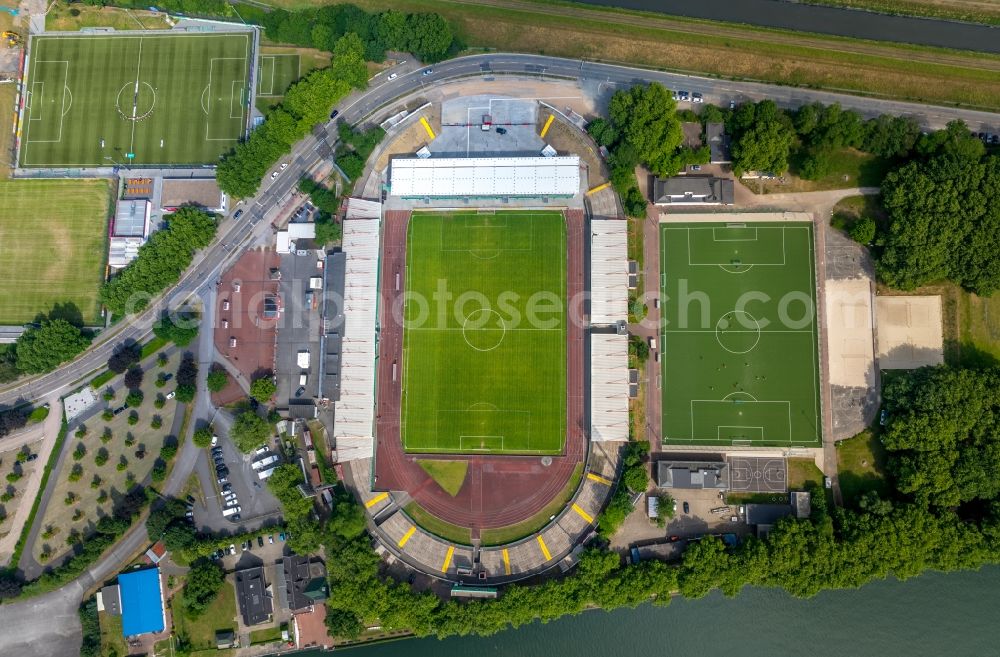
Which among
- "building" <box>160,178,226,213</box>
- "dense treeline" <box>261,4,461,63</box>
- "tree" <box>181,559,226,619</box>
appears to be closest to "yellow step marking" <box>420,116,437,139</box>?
"dense treeline" <box>261,4,461,63</box>

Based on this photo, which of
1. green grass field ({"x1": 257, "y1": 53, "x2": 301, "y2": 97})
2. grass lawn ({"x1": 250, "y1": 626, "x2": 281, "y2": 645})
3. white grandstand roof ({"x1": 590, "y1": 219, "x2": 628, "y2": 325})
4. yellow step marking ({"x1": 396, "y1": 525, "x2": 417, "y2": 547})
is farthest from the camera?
green grass field ({"x1": 257, "y1": 53, "x2": 301, "y2": 97})

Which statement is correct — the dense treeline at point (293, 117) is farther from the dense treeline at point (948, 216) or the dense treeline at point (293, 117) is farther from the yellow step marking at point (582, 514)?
the dense treeline at point (948, 216)

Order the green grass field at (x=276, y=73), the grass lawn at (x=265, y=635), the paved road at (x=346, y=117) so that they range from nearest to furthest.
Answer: the grass lawn at (x=265, y=635), the paved road at (x=346, y=117), the green grass field at (x=276, y=73)

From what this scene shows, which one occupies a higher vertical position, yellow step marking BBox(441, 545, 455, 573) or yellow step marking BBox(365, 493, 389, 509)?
yellow step marking BBox(365, 493, 389, 509)

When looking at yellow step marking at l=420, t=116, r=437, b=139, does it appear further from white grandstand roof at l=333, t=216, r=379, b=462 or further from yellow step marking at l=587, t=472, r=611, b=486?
yellow step marking at l=587, t=472, r=611, b=486

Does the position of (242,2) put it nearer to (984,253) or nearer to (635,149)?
(635,149)

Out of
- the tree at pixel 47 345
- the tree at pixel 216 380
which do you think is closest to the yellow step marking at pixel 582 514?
the tree at pixel 216 380
